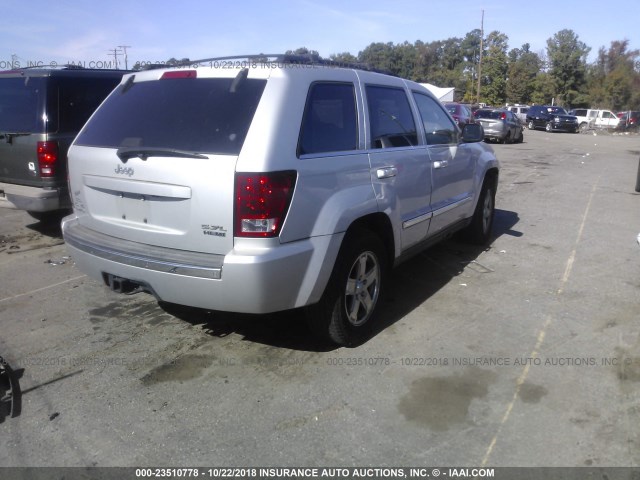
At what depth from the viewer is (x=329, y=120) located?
3.64 m

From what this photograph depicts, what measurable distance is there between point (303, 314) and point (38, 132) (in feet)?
13.1

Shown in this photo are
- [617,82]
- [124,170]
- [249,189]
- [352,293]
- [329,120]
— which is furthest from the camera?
[617,82]

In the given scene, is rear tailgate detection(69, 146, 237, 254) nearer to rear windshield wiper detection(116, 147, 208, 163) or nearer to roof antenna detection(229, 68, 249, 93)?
rear windshield wiper detection(116, 147, 208, 163)

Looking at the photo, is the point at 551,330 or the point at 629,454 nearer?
the point at 629,454

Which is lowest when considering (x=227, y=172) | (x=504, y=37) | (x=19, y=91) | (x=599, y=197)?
(x=599, y=197)

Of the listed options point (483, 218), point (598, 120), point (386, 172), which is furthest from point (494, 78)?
point (386, 172)

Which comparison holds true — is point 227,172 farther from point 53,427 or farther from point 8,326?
point 8,326

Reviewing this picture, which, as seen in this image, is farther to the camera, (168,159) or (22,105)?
(22,105)

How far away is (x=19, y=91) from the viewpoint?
6.36 metres

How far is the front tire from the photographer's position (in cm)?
363

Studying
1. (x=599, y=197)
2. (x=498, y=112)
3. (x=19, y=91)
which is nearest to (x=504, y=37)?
(x=498, y=112)

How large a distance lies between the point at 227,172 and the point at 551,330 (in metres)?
2.83

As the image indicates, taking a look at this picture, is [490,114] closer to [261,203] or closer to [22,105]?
[22,105]

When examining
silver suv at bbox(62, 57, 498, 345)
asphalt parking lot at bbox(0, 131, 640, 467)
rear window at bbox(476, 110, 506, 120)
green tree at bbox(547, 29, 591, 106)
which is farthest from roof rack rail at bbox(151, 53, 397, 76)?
green tree at bbox(547, 29, 591, 106)
